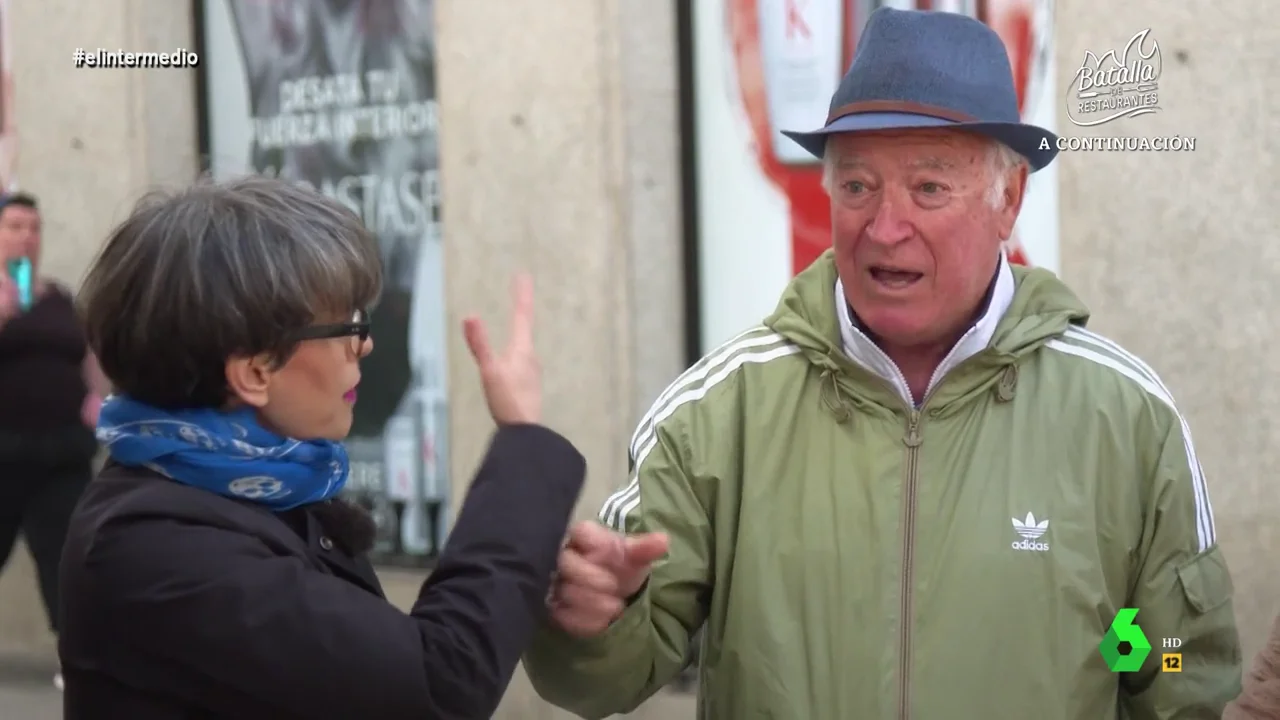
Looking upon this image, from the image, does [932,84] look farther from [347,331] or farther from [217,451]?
[217,451]

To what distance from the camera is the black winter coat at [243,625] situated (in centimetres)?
183

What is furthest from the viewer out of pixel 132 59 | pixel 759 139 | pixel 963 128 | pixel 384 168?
pixel 132 59

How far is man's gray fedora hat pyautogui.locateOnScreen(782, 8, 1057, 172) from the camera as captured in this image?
99.0 inches

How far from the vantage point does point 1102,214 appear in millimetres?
4465

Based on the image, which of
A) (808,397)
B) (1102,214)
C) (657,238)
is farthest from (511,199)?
(808,397)

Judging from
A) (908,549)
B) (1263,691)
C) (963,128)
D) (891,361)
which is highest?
(963,128)

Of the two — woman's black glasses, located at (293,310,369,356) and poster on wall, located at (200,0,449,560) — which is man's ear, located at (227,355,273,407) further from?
poster on wall, located at (200,0,449,560)

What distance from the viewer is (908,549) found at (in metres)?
2.45

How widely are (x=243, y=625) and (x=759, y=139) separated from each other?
3.83 meters

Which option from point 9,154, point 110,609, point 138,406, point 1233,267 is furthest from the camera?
point 9,154

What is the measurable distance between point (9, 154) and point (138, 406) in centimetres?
594

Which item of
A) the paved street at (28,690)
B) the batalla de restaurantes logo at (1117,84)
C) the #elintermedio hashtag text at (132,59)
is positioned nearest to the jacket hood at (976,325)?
the batalla de restaurantes logo at (1117,84)

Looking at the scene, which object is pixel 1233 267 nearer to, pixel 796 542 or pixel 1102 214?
pixel 1102 214

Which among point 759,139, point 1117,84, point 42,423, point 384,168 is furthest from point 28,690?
point 1117,84
